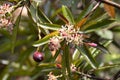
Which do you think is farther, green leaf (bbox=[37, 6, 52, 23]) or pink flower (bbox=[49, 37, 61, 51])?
green leaf (bbox=[37, 6, 52, 23])

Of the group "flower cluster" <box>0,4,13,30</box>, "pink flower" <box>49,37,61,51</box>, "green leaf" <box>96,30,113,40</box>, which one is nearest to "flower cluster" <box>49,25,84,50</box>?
"pink flower" <box>49,37,61,51</box>

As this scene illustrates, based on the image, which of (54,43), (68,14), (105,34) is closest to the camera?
(54,43)

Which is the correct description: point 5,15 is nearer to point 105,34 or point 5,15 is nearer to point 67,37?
point 67,37

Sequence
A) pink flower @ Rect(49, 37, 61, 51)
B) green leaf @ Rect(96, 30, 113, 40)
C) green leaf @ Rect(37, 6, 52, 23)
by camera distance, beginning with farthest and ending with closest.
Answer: green leaf @ Rect(96, 30, 113, 40) → green leaf @ Rect(37, 6, 52, 23) → pink flower @ Rect(49, 37, 61, 51)

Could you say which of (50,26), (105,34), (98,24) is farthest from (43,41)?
(105,34)

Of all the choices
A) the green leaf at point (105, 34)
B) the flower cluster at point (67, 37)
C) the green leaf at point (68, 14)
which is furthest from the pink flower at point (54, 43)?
the green leaf at point (105, 34)

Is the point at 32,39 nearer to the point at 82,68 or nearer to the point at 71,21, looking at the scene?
the point at 82,68

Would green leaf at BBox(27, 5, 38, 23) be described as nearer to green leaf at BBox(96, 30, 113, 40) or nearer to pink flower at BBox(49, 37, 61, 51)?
pink flower at BBox(49, 37, 61, 51)

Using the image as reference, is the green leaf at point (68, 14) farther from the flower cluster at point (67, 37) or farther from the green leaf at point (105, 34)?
the green leaf at point (105, 34)

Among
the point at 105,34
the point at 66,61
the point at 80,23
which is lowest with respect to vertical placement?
the point at 105,34
